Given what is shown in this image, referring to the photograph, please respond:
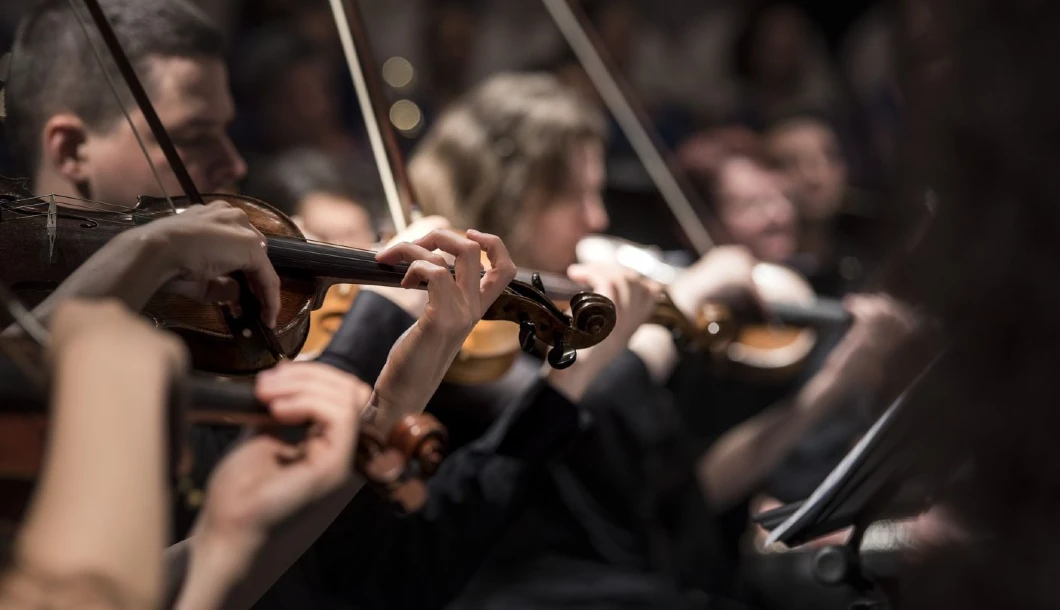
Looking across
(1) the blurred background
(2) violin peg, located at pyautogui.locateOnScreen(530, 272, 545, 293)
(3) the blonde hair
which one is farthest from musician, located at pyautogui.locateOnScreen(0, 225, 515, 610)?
(3) the blonde hair

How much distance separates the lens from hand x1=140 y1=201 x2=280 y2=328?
716 millimetres

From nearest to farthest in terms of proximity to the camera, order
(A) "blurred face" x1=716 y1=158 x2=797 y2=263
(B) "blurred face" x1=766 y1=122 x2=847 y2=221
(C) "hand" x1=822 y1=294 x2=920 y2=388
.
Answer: (C) "hand" x1=822 y1=294 x2=920 y2=388 → (A) "blurred face" x1=716 y1=158 x2=797 y2=263 → (B) "blurred face" x1=766 y1=122 x2=847 y2=221

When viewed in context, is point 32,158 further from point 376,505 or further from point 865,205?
point 865,205

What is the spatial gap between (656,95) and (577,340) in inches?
105

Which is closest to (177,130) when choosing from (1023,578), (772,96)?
(1023,578)

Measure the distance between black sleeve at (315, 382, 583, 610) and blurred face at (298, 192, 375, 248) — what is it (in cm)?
25

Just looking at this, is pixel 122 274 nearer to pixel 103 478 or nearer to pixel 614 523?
pixel 103 478

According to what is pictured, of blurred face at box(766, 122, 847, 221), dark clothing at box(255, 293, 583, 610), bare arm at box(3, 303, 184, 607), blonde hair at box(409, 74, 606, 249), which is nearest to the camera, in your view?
bare arm at box(3, 303, 184, 607)

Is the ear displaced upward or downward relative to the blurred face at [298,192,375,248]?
upward

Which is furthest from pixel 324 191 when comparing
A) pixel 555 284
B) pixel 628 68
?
pixel 628 68

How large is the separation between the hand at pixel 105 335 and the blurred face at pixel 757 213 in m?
1.89

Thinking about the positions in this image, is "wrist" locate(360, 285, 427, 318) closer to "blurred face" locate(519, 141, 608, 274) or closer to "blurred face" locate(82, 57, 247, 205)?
"blurred face" locate(82, 57, 247, 205)

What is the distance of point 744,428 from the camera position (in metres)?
2.05

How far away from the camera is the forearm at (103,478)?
1.79ft
